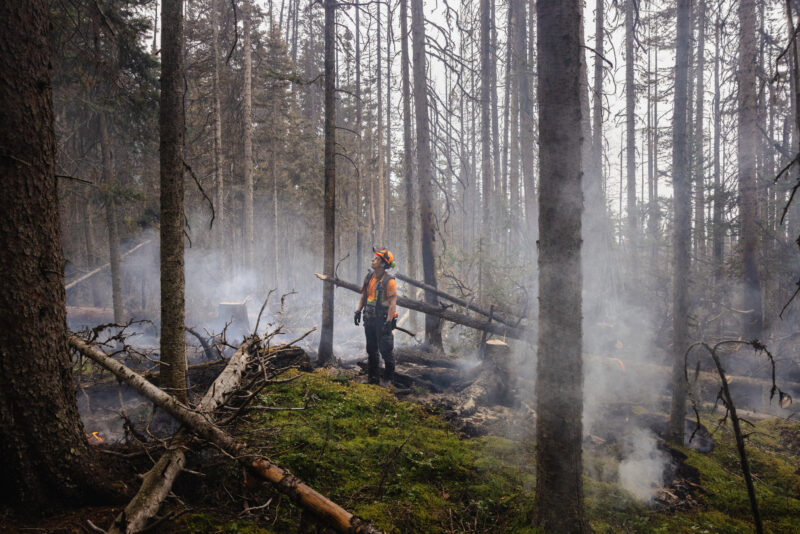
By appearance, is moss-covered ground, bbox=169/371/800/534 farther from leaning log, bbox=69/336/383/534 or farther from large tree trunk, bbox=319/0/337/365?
large tree trunk, bbox=319/0/337/365

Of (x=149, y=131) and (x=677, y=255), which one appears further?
(x=149, y=131)

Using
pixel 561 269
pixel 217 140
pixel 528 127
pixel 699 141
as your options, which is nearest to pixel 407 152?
pixel 528 127

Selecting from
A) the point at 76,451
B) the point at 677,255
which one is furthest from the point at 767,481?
the point at 76,451

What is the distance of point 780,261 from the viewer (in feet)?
40.6

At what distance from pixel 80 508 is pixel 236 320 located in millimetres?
11536

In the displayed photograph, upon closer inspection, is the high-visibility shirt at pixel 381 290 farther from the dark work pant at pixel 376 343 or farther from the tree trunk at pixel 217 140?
the tree trunk at pixel 217 140

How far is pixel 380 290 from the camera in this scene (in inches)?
289

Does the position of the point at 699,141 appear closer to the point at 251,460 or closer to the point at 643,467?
the point at 643,467

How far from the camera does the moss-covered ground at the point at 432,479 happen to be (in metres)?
3.38

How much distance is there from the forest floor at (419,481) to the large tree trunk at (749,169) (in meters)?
5.87

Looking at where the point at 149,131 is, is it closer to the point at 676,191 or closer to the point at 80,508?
the point at 80,508

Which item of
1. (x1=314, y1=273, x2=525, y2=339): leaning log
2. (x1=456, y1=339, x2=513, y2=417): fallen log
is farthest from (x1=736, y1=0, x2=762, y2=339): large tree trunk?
(x1=456, y1=339, x2=513, y2=417): fallen log

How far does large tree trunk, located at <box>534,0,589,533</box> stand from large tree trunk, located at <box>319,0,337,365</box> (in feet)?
18.9

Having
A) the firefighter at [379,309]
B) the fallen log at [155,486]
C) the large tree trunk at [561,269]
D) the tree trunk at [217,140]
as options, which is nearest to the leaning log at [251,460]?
the fallen log at [155,486]
